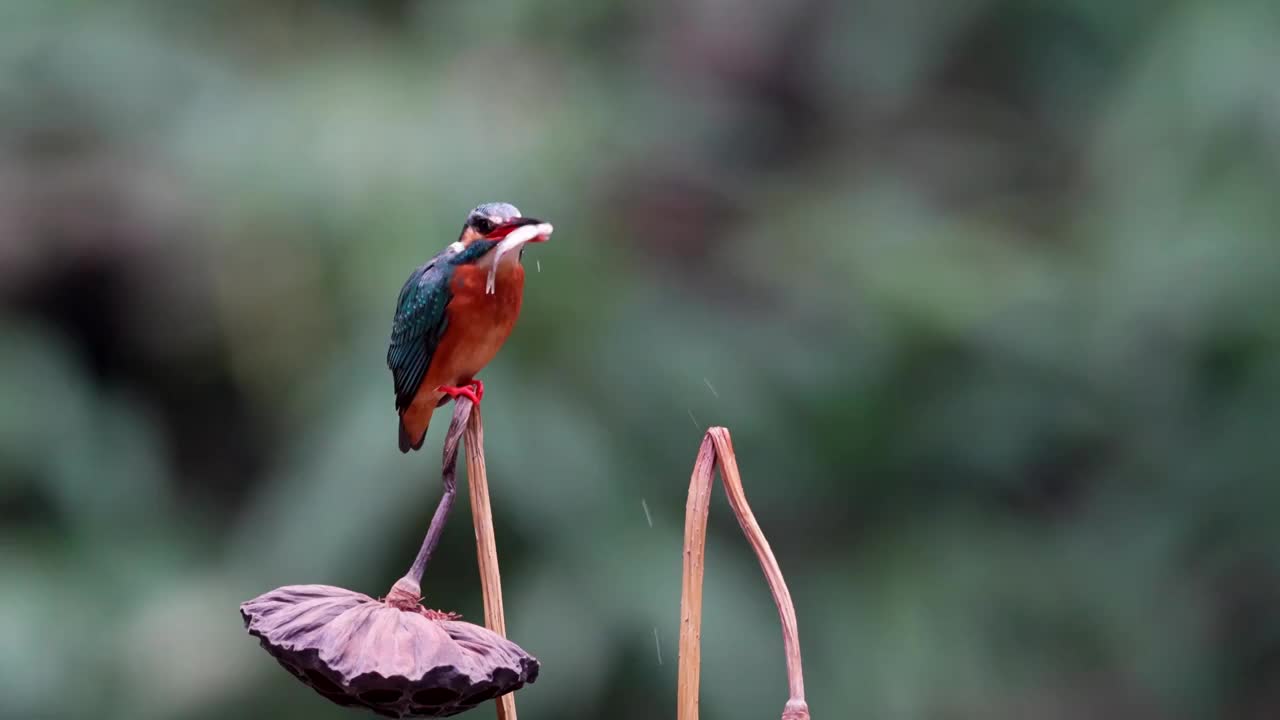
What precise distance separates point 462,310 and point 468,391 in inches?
1.4

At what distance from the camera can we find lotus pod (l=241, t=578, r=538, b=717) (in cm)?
36

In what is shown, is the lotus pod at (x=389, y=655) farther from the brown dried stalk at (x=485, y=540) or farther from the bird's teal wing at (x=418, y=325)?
the bird's teal wing at (x=418, y=325)

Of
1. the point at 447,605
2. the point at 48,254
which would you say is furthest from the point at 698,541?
the point at 48,254

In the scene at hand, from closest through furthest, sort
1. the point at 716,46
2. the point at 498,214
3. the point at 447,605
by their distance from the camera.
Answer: the point at 498,214, the point at 447,605, the point at 716,46

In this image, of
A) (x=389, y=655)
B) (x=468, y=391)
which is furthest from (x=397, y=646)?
(x=468, y=391)

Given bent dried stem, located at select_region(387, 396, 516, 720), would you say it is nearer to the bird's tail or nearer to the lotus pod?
the lotus pod

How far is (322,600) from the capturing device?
39cm

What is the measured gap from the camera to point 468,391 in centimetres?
45

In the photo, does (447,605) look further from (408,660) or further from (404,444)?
(408,660)

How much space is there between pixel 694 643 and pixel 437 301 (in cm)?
16

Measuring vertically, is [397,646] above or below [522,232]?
below

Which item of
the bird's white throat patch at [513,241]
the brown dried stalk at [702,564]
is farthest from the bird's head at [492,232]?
the brown dried stalk at [702,564]

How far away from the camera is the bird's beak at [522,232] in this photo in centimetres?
42

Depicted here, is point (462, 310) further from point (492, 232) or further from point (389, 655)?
point (389, 655)
